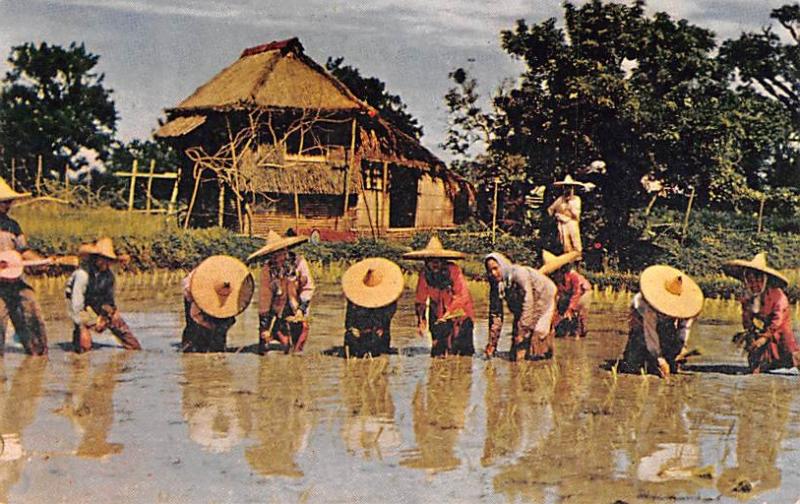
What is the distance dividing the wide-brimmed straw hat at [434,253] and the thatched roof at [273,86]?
106 centimetres

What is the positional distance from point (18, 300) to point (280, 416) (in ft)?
6.27

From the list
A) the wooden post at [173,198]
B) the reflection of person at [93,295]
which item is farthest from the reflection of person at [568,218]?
the reflection of person at [93,295]

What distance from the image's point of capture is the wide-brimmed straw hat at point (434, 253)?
715cm

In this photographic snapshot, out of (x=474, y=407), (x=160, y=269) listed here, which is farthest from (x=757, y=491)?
(x=160, y=269)

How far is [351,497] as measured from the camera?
5184 mm

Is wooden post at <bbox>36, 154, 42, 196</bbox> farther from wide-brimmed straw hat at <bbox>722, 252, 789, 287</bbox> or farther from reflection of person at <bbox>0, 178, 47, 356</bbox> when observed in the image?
wide-brimmed straw hat at <bbox>722, 252, 789, 287</bbox>

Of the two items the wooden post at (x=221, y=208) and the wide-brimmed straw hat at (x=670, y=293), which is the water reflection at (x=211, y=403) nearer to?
the wooden post at (x=221, y=208)

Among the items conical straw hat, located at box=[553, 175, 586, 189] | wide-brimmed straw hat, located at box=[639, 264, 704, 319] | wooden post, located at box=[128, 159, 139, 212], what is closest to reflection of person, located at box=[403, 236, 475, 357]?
conical straw hat, located at box=[553, 175, 586, 189]

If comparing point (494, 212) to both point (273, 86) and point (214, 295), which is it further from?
point (214, 295)

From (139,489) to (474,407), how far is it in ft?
6.51

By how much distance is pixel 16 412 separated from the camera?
607 cm

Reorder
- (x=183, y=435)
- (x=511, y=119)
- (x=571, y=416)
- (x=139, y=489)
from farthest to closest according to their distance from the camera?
(x=511, y=119) → (x=571, y=416) → (x=183, y=435) → (x=139, y=489)

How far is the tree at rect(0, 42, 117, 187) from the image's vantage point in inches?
286

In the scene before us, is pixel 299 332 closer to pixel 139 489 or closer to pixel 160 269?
pixel 160 269
